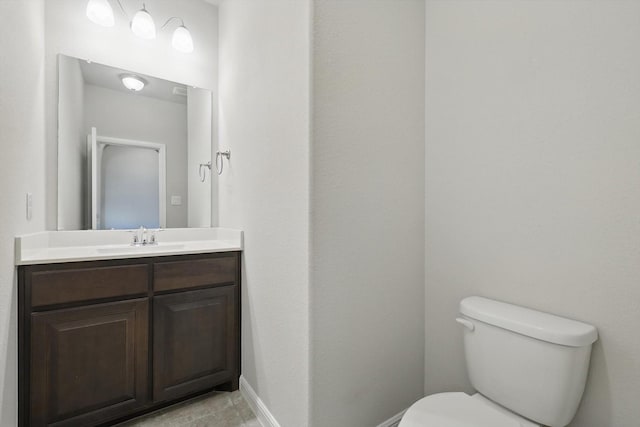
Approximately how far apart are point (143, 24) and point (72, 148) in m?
0.91

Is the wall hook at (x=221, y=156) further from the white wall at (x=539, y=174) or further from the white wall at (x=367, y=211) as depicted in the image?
the white wall at (x=539, y=174)

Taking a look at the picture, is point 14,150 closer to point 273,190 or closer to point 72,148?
point 72,148

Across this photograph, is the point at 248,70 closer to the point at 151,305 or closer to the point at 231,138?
the point at 231,138

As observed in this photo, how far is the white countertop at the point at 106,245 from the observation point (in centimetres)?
129

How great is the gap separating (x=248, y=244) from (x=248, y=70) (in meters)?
1.04

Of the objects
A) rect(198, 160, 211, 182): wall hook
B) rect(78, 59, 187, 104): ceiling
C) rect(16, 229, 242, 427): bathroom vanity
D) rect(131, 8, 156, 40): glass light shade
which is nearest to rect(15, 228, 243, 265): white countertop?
rect(16, 229, 242, 427): bathroom vanity

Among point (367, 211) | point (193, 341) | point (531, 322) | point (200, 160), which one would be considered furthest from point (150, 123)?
point (531, 322)

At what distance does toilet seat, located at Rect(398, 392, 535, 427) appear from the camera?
0.96 m

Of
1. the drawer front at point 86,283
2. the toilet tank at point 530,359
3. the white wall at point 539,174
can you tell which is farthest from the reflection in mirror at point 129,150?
the toilet tank at point 530,359

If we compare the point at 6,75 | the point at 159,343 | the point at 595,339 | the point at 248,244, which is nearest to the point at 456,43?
the point at 595,339

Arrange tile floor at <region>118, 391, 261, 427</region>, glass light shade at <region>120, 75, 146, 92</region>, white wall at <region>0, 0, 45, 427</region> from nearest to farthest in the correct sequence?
1. white wall at <region>0, 0, 45, 427</region>
2. tile floor at <region>118, 391, 261, 427</region>
3. glass light shade at <region>120, 75, 146, 92</region>

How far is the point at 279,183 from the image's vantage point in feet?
4.42

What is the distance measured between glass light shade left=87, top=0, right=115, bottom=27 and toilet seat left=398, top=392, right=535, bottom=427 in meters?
2.56

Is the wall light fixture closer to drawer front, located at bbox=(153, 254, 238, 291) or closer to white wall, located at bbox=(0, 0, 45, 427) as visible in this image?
white wall, located at bbox=(0, 0, 45, 427)
